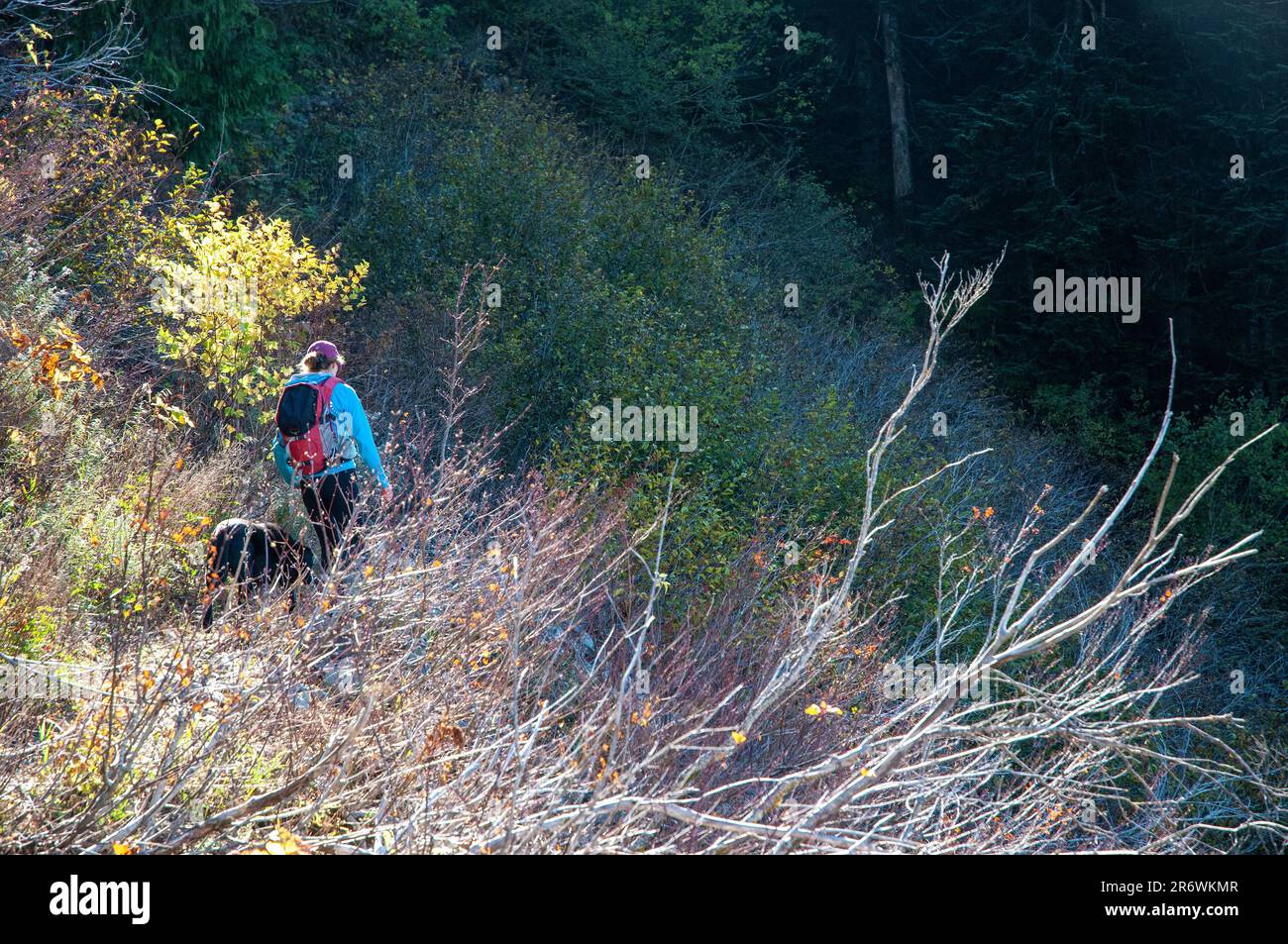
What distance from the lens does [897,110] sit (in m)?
23.6

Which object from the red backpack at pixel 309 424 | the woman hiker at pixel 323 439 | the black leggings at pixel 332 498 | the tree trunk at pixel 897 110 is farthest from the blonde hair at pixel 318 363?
the tree trunk at pixel 897 110

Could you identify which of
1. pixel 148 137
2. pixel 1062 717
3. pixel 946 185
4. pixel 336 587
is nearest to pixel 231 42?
pixel 148 137

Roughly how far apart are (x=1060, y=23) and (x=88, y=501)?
20.5 m

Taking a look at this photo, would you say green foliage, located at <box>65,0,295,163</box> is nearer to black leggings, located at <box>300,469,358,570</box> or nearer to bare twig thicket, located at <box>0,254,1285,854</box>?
black leggings, located at <box>300,469,358,570</box>

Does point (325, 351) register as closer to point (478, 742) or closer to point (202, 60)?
point (478, 742)

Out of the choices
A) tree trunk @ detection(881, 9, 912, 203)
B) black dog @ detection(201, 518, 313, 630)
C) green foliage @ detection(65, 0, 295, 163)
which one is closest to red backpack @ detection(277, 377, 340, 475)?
black dog @ detection(201, 518, 313, 630)

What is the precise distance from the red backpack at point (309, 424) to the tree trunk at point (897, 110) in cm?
1951

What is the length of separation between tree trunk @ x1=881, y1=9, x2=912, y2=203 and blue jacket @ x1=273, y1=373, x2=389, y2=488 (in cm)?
1934

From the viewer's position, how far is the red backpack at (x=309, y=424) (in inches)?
243

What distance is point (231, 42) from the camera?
1206 cm

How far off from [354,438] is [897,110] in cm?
2013

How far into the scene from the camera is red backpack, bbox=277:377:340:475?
6184 mm

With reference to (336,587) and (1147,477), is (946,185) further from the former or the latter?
(336,587)

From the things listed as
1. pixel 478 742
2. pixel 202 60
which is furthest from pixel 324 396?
pixel 202 60
